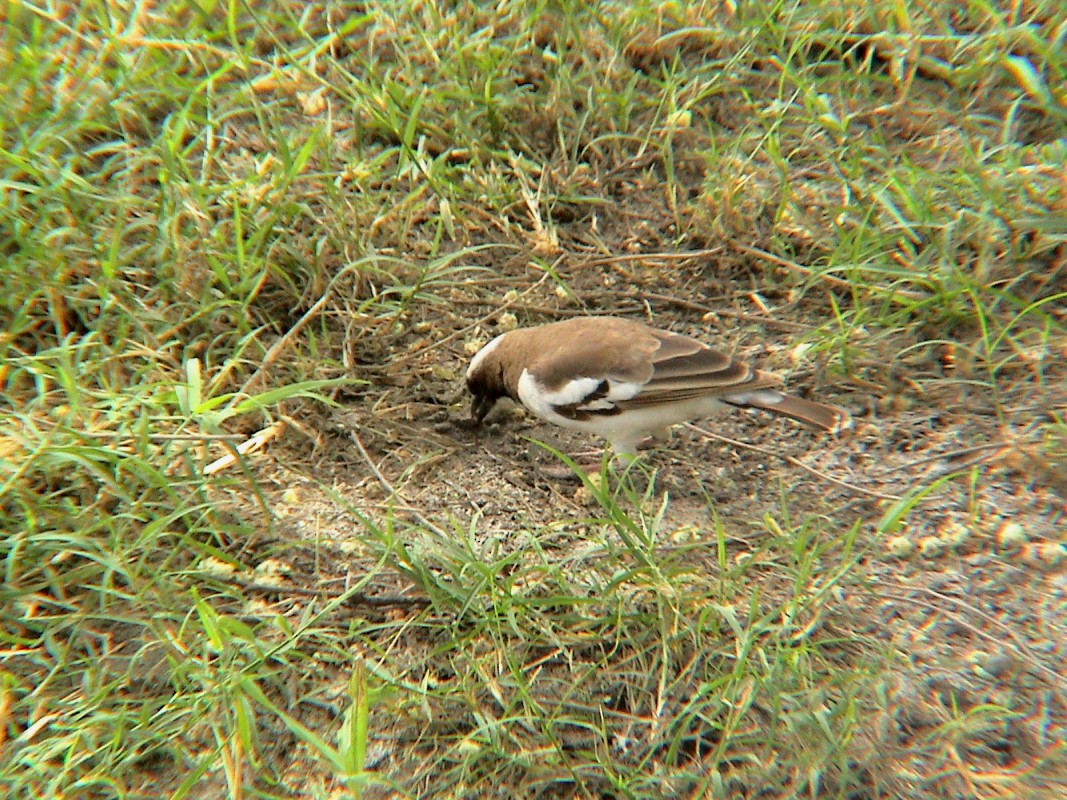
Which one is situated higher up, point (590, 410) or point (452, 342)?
point (452, 342)

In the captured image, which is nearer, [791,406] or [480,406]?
A: [791,406]

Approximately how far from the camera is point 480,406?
14.4 feet

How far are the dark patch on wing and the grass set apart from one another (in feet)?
1.35

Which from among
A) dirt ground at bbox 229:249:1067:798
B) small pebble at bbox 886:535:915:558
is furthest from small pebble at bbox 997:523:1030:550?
small pebble at bbox 886:535:915:558

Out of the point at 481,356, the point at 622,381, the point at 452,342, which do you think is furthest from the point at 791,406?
the point at 452,342

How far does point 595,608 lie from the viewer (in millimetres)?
3439

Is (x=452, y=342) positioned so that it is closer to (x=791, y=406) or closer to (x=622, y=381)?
(x=622, y=381)

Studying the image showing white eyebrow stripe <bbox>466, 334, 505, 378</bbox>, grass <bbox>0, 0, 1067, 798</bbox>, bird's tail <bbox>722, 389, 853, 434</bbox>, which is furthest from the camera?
white eyebrow stripe <bbox>466, 334, 505, 378</bbox>

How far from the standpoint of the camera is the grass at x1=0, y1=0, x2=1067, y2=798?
122 inches

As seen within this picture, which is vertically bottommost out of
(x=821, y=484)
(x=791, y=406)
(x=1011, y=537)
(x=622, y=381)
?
(x=1011, y=537)

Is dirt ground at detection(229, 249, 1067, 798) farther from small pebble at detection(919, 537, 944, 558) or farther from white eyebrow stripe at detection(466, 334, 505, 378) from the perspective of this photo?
white eyebrow stripe at detection(466, 334, 505, 378)

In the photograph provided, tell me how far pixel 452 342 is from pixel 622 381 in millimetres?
1011

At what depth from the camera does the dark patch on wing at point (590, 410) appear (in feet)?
13.8

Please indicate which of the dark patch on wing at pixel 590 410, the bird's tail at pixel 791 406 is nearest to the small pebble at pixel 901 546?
the bird's tail at pixel 791 406
